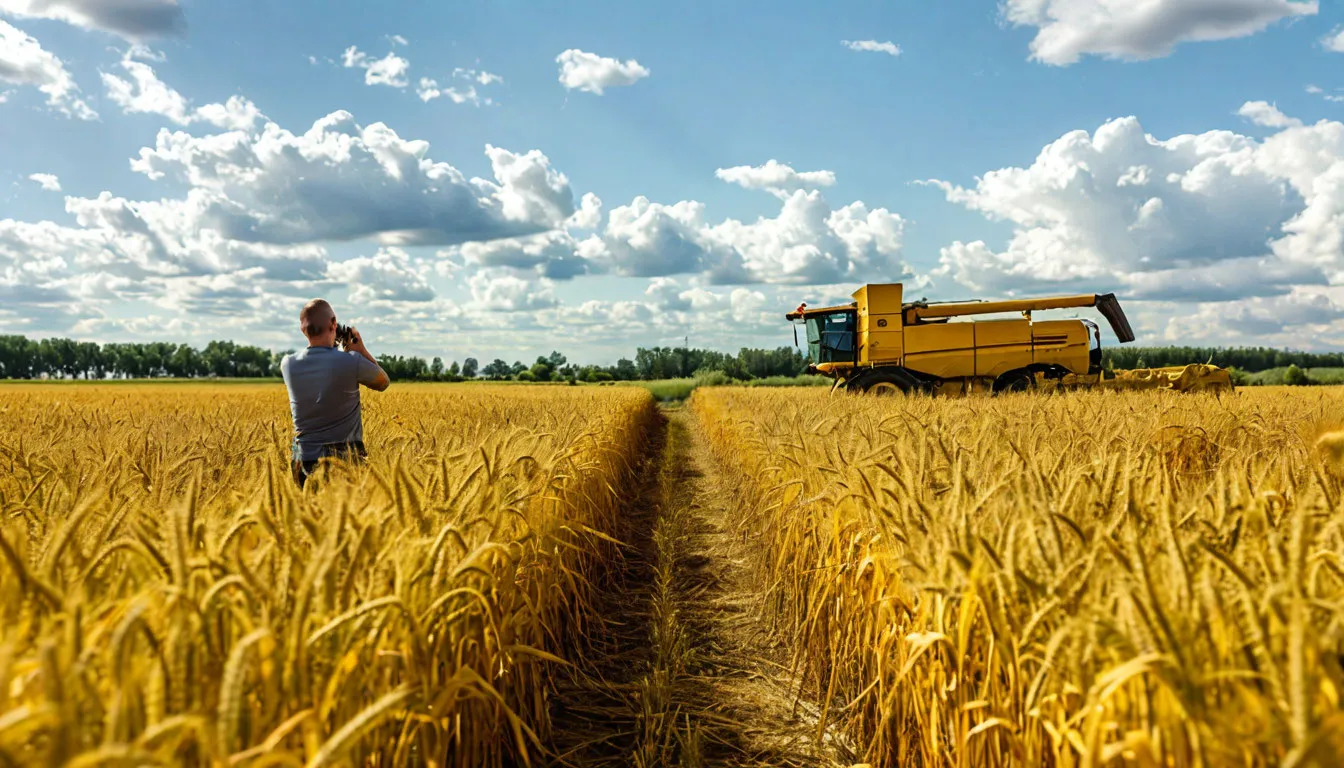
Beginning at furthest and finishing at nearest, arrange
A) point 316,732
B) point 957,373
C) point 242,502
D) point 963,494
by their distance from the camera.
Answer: point 957,373 < point 242,502 < point 963,494 < point 316,732

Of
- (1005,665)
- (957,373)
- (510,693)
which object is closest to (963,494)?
(1005,665)

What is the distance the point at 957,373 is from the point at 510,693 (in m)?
15.2

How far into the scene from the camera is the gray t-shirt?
15.7ft

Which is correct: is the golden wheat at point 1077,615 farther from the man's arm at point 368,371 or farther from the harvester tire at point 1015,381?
the harvester tire at point 1015,381

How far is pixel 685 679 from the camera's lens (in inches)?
170

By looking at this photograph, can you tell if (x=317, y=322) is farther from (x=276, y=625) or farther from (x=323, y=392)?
(x=276, y=625)

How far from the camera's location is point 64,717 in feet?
3.45

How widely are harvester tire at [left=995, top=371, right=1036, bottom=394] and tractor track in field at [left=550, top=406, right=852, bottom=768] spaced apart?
1108cm

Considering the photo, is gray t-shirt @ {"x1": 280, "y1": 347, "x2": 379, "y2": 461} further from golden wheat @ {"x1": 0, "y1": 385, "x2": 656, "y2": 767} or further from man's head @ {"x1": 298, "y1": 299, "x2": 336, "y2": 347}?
golden wheat @ {"x1": 0, "y1": 385, "x2": 656, "y2": 767}

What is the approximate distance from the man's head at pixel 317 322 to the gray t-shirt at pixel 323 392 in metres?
0.06

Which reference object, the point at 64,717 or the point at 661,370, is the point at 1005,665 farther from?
the point at 661,370

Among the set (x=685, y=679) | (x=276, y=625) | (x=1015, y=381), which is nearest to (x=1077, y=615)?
(x=276, y=625)

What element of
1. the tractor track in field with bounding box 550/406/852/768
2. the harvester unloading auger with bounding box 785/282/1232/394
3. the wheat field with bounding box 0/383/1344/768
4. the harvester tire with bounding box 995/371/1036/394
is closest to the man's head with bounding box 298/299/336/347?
the wheat field with bounding box 0/383/1344/768

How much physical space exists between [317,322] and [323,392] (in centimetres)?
47
